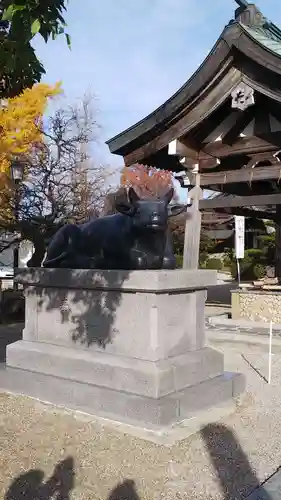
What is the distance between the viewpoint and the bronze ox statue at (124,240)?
17.2ft

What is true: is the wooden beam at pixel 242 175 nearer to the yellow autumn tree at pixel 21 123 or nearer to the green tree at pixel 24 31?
the green tree at pixel 24 31

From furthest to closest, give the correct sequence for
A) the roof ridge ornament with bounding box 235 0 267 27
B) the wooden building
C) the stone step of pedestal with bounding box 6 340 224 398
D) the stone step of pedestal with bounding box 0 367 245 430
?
the roof ridge ornament with bounding box 235 0 267 27, the wooden building, the stone step of pedestal with bounding box 6 340 224 398, the stone step of pedestal with bounding box 0 367 245 430

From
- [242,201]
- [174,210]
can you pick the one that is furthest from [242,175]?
[174,210]

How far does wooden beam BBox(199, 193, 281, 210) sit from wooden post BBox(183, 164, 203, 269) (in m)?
0.16

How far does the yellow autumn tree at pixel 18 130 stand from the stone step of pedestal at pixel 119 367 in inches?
408

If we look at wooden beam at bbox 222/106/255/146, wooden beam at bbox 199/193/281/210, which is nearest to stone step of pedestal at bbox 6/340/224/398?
wooden beam at bbox 199/193/281/210

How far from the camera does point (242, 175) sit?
8.88 m

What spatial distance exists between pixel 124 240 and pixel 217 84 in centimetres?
422

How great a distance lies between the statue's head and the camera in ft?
17.0

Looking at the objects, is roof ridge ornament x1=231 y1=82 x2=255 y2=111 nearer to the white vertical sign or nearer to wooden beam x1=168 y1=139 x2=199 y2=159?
wooden beam x1=168 y1=139 x2=199 y2=159

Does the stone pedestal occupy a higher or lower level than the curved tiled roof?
lower

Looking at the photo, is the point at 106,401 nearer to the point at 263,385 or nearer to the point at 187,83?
the point at 263,385

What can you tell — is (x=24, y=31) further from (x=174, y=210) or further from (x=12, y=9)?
(x=174, y=210)

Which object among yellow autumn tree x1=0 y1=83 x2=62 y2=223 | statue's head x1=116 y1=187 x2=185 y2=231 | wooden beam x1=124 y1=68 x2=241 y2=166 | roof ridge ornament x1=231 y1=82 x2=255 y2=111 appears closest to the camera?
statue's head x1=116 y1=187 x2=185 y2=231
